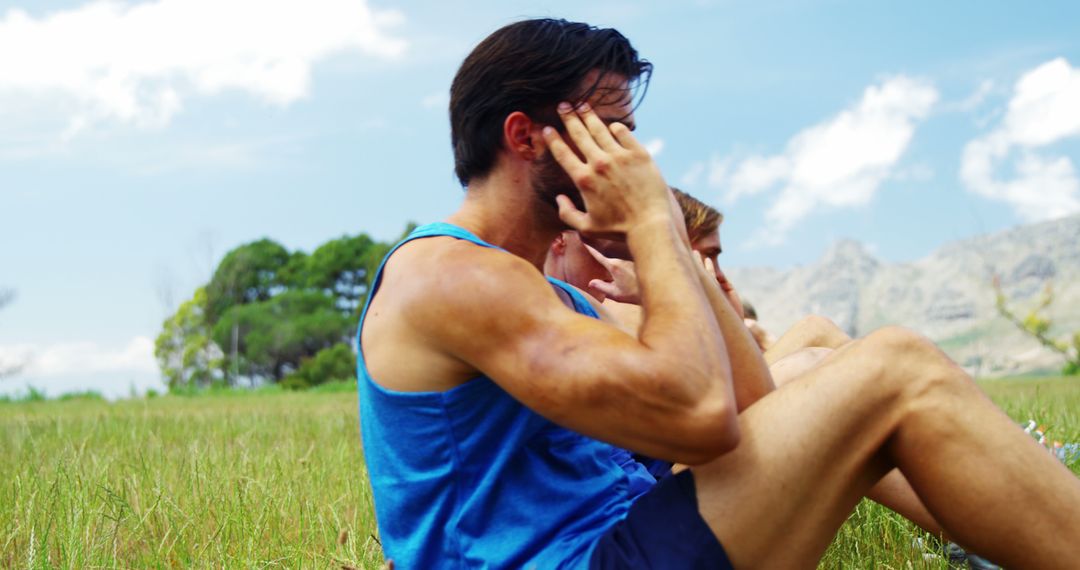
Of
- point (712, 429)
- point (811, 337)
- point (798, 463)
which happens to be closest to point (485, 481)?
point (712, 429)

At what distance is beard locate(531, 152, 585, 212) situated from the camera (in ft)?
7.86

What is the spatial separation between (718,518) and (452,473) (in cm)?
56

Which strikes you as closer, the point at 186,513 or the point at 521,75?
the point at 521,75

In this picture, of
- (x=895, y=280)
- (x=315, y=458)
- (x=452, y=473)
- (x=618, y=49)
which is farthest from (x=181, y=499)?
(x=895, y=280)

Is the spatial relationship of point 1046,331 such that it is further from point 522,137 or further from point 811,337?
point 522,137

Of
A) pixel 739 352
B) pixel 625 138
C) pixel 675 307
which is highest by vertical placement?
pixel 625 138

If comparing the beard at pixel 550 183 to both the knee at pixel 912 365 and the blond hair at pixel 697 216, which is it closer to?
the knee at pixel 912 365

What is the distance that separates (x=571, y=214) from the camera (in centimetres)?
231

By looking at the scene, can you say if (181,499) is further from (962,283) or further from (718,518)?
(962,283)

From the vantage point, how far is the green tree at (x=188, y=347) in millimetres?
32906

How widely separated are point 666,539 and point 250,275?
3528 cm

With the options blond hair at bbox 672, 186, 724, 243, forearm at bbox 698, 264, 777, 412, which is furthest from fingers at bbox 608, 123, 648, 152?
blond hair at bbox 672, 186, 724, 243

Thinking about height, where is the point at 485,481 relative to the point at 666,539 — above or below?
above

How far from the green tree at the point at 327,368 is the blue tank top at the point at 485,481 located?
28.3 m
